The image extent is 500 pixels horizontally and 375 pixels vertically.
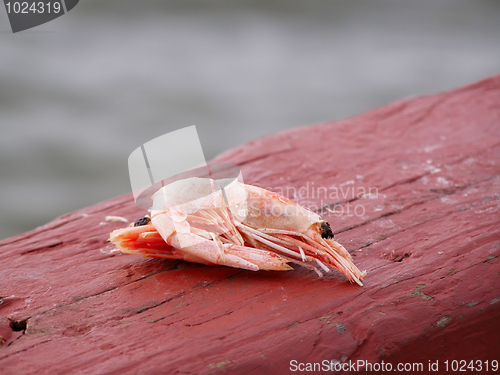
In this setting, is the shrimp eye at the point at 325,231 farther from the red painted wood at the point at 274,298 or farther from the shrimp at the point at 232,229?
the red painted wood at the point at 274,298

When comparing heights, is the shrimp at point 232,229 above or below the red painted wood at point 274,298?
above

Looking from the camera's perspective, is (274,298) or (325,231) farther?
(325,231)

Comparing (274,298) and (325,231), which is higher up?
(325,231)

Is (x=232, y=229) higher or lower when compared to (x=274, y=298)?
higher

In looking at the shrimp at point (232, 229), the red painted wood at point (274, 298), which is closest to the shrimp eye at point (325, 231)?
the shrimp at point (232, 229)

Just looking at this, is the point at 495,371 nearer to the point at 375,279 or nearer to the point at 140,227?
the point at 375,279

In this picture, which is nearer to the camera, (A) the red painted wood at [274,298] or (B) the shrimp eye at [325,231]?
(A) the red painted wood at [274,298]

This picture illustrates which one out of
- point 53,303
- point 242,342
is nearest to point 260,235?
point 242,342
